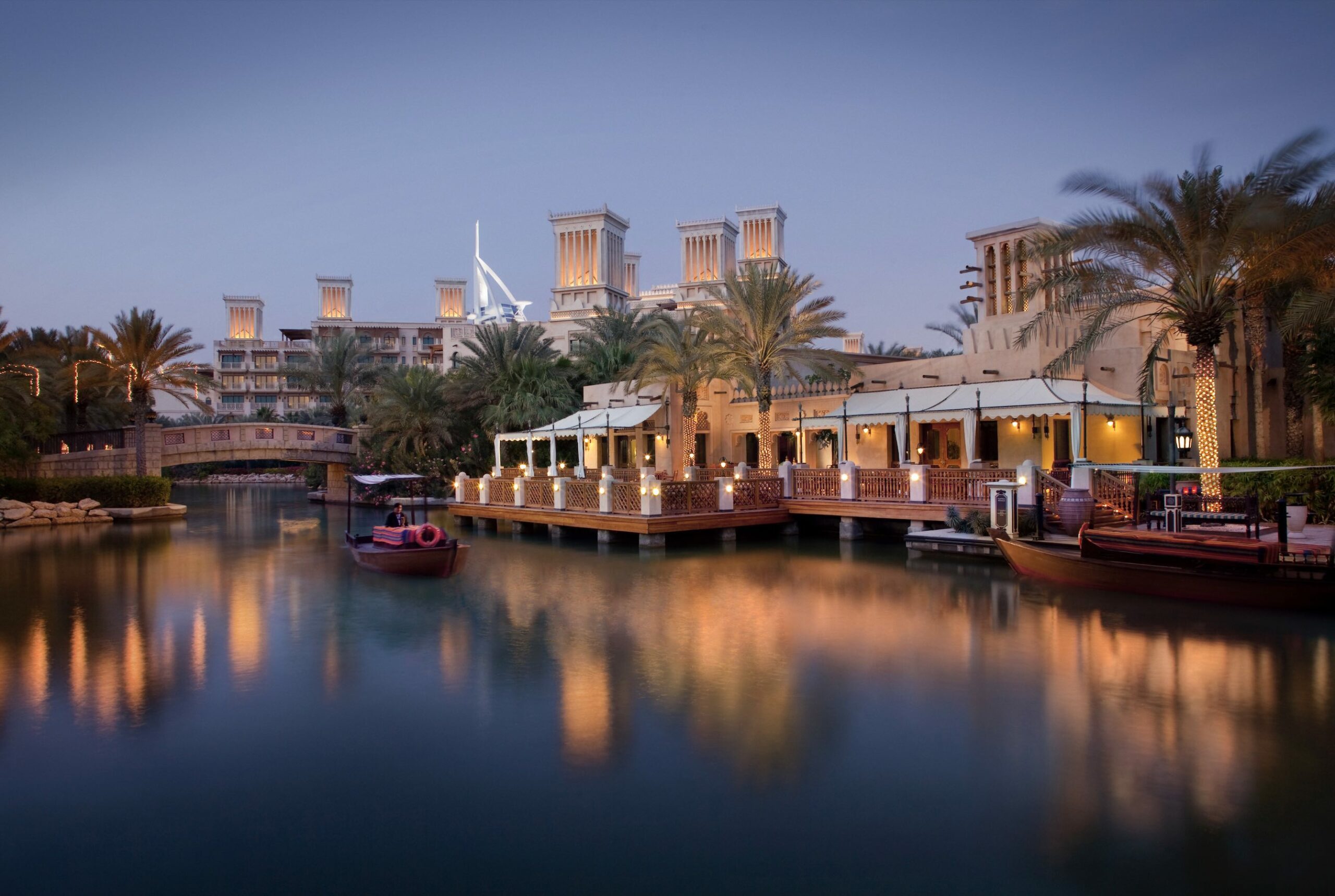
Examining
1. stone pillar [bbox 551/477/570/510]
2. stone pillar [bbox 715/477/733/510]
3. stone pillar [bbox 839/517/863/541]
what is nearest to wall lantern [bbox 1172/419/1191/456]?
stone pillar [bbox 839/517/863/541]

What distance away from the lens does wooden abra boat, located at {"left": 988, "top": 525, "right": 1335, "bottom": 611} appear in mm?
11828

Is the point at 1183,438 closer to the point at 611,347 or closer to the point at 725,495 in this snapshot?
the point at 725,495

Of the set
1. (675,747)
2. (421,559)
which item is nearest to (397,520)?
(421,559)

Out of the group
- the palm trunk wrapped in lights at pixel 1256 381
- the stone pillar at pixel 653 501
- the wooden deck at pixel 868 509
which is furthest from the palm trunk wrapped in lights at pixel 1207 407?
the stone pillar at pixel 653 501

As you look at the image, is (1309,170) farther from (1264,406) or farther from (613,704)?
(613,704)

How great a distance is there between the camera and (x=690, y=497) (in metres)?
21.6

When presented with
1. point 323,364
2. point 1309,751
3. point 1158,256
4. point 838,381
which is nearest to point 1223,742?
point 1309,751

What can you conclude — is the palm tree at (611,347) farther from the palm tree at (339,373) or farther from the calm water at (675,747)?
the calm water at (675,747)

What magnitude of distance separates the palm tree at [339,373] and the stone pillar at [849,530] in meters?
37.4

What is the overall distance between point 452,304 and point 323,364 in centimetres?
4772

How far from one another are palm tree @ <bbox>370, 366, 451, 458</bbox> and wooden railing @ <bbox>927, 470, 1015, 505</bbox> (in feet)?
80.6

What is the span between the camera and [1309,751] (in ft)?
23.3

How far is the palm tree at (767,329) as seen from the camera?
2486 cm

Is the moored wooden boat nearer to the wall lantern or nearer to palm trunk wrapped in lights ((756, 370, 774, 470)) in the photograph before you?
palm trunk wrapped in lights ((756, 370, 774, 470))
